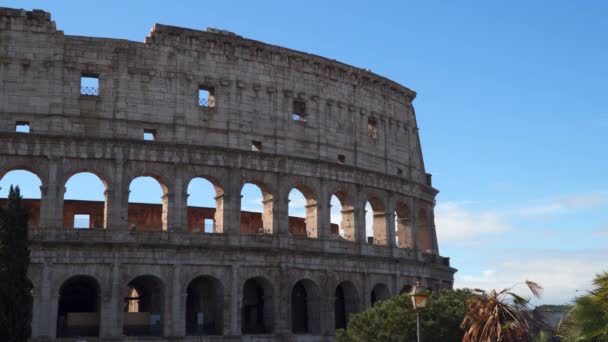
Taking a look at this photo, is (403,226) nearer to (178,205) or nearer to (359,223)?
(359,223)

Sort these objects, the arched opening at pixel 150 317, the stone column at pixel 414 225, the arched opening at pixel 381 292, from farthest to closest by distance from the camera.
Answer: the stone column at pixel 414 225 → the arched opening at pixel 381 292 → the arched opening at pixel 150 317

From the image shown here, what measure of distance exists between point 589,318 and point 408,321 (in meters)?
12.7

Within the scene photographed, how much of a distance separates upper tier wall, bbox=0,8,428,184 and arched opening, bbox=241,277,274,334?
22.7 feet

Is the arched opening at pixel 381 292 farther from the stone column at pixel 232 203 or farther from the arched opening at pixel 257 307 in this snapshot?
the stone column at pixel 232 203

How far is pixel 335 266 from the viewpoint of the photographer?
3928 centimetres

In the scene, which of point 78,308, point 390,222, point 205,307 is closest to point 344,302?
point 390,222

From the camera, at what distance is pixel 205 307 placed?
3747 centimetres

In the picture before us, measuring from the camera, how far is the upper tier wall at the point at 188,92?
34594 mm

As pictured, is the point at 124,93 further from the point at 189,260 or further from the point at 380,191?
the point at 380,191

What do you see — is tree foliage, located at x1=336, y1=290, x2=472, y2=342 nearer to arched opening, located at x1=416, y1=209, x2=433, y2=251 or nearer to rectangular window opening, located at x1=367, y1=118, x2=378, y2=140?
rectangular window opening, located at x1=367, y1=118, x2=378, y2=140

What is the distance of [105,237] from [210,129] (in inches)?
291

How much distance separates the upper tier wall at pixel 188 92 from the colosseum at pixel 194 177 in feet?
0.22

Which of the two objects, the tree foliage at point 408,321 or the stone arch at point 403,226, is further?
the stone arch at point 403,226

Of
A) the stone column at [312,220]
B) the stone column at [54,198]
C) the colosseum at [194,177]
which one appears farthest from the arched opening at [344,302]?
the stone column at [54,198]
